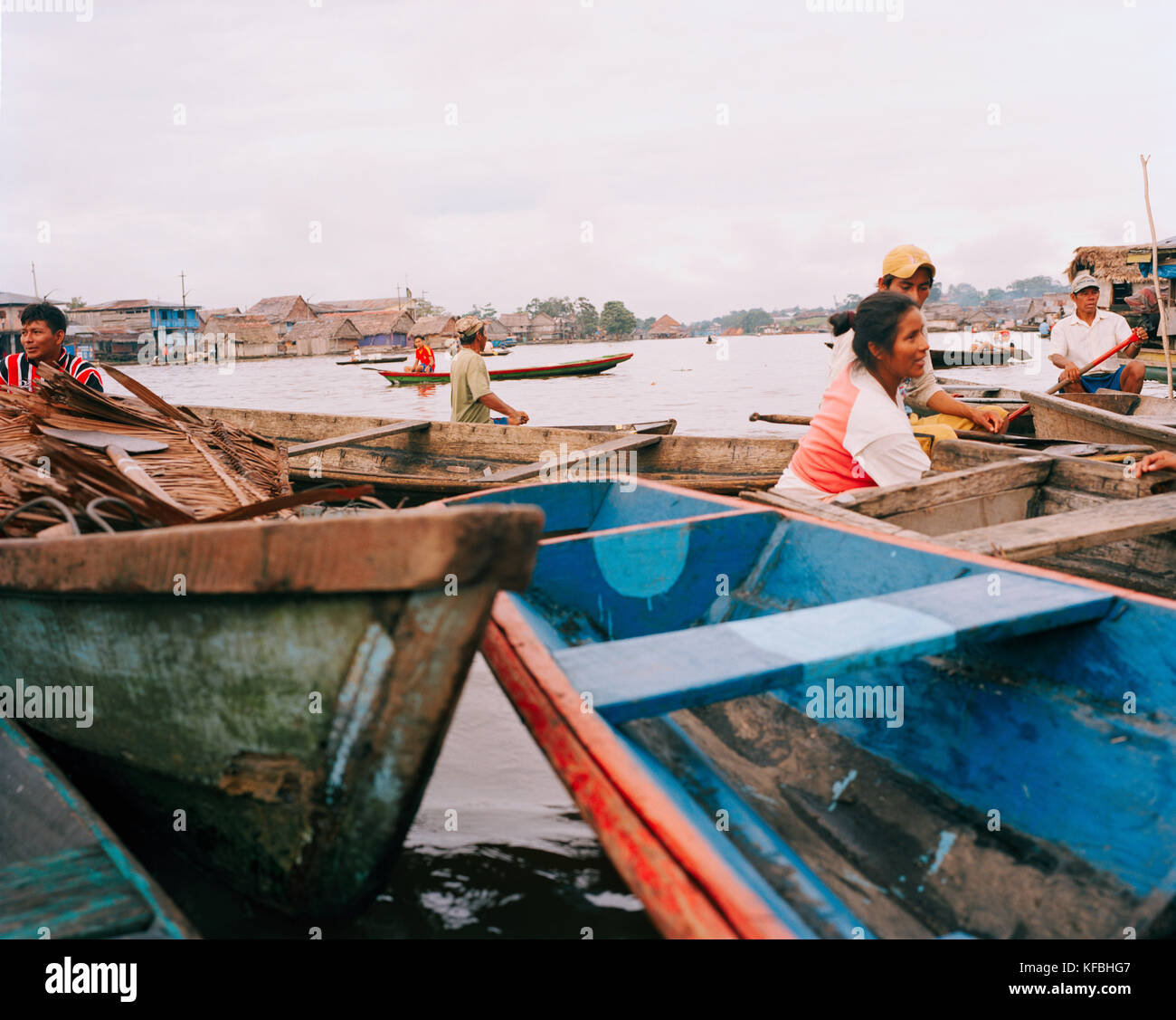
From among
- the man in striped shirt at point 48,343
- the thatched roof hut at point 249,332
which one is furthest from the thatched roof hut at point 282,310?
the man in striped shirt at point 48,343

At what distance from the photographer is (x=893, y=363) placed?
3373mm

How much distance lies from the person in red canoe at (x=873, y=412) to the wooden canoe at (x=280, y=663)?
2.22 m

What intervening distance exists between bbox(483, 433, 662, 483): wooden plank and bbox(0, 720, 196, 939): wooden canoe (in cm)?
405

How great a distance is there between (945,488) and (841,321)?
3.35 feet

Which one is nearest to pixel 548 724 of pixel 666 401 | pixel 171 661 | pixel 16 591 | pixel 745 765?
pixel 171 661

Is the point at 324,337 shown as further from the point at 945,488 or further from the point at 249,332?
the point at 945,488

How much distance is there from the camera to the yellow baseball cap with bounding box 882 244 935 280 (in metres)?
4.26

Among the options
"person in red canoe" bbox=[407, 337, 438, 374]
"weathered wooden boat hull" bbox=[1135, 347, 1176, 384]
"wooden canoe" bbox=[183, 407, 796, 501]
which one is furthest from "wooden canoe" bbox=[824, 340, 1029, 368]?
"person in red canoe" bbox=[407, 337, 438, 374]

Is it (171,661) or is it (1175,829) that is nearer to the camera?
(1175,829)

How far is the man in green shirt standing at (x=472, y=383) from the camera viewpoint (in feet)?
23.4

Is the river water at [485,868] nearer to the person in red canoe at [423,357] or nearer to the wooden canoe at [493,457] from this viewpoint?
the wooden canoe at [493,457]

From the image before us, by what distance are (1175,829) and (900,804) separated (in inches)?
28.3

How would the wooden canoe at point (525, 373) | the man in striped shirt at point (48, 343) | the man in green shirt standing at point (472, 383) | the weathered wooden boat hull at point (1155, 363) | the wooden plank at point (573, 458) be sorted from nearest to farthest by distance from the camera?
the man in striped shirt at point (48, 343)
the wooden plank at point (573, 458)
the man in green shirt standing at point (472, 383)
the weathered wooden boat hull at point (1155, 363)
the wooden canoe at point (525, 373)
